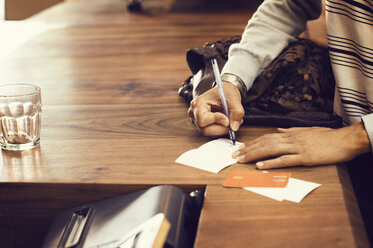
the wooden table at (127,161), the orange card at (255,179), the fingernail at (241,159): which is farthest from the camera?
the fingernail at (241,159)

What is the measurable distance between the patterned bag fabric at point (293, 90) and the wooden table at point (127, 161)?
76 mm

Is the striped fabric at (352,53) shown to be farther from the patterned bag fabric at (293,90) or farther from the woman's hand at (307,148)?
the woman's hand at (307,148)

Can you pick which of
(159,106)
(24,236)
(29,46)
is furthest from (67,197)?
(29,46)

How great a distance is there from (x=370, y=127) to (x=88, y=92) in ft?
3.15

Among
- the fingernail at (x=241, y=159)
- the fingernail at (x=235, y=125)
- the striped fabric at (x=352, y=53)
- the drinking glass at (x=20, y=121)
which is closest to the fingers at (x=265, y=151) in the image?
the fingernail at (x=241, y=159)

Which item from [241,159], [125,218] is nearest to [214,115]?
[241,159]

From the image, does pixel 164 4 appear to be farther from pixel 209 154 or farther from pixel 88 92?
pixel 209 154

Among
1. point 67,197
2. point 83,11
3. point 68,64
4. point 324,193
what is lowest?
point 83,11

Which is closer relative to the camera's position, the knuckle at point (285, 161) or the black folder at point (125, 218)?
the black folder at point (125, 218)

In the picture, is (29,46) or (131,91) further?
(29,46)

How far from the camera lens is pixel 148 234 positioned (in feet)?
2.74

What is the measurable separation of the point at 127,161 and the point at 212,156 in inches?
7.7

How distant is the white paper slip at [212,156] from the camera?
113 cm

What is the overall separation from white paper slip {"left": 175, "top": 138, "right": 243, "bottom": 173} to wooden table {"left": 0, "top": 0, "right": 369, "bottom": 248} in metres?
0.02
